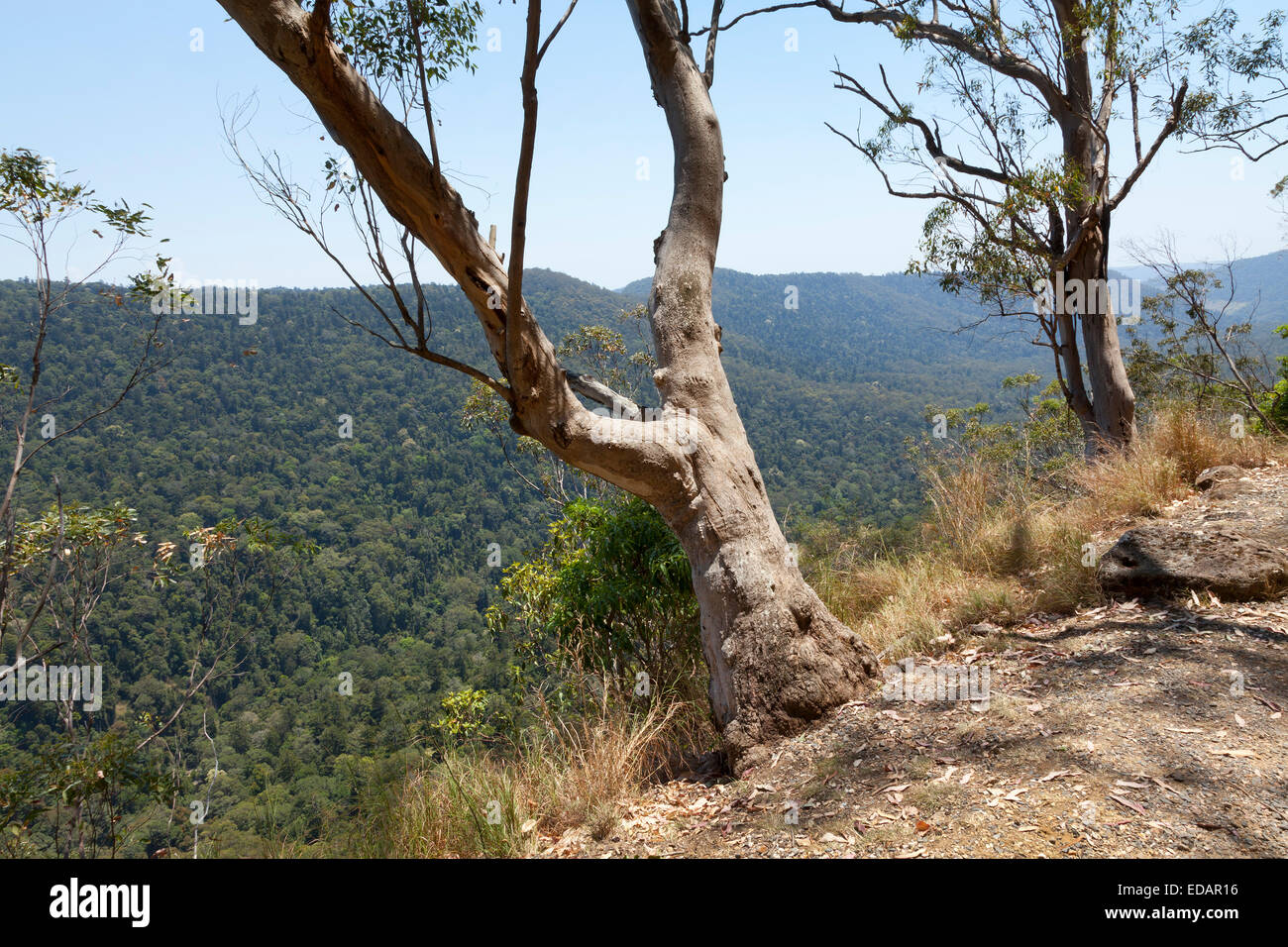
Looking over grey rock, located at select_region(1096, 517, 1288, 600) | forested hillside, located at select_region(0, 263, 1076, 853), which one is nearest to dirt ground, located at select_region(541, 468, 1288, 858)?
grey rock, located at select_region(1096, 517, 1288, 600)

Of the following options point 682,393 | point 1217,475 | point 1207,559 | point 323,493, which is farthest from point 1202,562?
point 323,493

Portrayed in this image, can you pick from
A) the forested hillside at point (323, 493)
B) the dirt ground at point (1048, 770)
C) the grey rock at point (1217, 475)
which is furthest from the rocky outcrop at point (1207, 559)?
the forested hillside at point (323, 493)

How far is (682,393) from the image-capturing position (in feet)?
12.2

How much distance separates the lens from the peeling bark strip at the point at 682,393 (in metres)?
2.67

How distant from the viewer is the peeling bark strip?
2674 millimetres

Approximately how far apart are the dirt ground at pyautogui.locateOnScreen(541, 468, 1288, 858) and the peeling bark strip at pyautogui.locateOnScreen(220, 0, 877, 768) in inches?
11.3

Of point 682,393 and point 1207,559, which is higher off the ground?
point 682,393

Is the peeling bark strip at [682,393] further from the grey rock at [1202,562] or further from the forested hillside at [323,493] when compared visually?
the forested hillside at [323,493]

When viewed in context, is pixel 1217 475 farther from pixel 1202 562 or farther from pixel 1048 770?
pixel 1048 770

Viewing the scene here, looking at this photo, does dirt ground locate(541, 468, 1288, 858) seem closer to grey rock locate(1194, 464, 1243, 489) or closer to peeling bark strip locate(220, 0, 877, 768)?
peeling bark strip locate(220, 0, 877, 768)

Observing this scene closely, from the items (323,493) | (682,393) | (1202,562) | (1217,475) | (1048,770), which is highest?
(682,393)

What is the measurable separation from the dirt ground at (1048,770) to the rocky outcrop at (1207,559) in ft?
0.49

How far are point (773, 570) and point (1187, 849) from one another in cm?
175

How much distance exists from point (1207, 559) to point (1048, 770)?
2.15 meters
